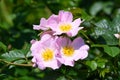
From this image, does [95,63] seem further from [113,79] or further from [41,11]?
[41,11]

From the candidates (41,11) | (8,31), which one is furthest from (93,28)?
(41,11)

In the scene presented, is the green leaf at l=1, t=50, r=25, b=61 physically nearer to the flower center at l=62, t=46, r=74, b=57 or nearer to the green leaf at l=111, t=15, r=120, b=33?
the flower center at l=62, t=46, r=74, b=57

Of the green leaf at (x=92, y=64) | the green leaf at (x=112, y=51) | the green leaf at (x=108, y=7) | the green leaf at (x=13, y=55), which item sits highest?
the green leaf at (x=108, y=7)

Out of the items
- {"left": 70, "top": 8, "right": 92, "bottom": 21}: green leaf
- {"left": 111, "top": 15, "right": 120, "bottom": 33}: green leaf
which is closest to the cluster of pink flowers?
{"left": 70, "top": 8, "right": 92, "bottom": 21}: green leaf

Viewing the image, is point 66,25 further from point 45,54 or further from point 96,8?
point 96,8

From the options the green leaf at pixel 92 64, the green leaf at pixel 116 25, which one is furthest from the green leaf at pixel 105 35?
the green leaf at pixel 92 64

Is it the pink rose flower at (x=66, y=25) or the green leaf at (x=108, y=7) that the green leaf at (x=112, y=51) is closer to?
the pink rose flower at (x=66, y=25)
